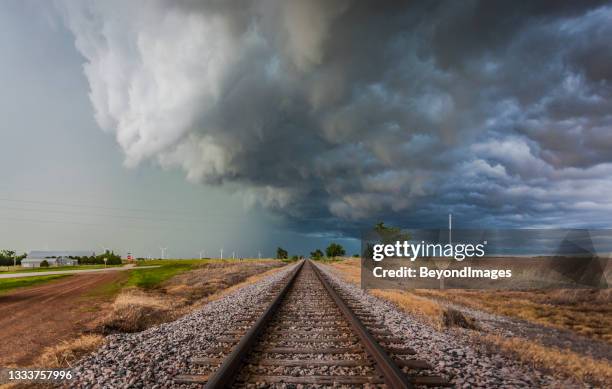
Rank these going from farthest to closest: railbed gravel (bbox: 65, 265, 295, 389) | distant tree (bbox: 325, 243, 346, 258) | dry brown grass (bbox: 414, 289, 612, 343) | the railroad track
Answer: distant tree (bbox: 325, 243, 346, 258)
dry brown grass (bbox: 414, 289, 612, 343)
railbed gravel (bbox: 65, 265, 295, 389)
the railroad track

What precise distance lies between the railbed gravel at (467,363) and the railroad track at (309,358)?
31cm

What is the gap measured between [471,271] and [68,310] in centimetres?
3327

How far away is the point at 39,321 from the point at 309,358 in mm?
13425

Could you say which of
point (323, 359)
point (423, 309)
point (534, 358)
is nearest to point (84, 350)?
point (323, 359)

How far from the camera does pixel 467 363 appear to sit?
5.76m

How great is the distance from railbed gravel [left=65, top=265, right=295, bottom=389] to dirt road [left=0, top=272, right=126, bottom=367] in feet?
9.64

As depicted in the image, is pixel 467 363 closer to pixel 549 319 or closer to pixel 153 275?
pixel 549 319

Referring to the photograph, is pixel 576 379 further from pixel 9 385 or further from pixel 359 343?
pixel 9 385

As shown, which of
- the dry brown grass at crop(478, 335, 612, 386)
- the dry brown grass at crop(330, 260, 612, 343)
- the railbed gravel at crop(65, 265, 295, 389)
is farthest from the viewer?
the dry brown grass at crop(330, 260, 612, 343)

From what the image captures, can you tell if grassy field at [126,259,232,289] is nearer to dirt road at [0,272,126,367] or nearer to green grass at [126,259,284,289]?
green grass at [126,259,284,289]

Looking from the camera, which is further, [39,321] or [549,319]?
[39,321]

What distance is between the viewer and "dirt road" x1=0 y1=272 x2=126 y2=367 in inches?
359

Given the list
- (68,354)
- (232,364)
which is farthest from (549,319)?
(68,354)

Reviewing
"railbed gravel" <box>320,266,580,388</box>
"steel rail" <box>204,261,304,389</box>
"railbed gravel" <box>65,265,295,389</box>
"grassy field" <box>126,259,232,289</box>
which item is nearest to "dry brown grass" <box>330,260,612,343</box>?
"railbed gravel" <box>320,266,580,388</box>
